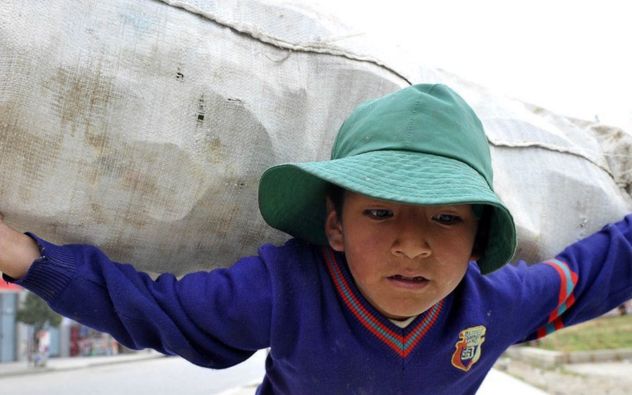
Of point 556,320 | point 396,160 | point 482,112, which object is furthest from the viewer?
point 482,112

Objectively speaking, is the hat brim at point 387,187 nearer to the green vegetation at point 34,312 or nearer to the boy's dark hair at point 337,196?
the boy's dark hair at point 337,196

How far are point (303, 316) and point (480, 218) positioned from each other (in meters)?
0.28

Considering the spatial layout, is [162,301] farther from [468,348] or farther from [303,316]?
[468,348]

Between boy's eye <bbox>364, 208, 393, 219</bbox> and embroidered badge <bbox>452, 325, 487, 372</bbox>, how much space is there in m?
0.26

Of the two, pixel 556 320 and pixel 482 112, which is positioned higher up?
pixel 482 112

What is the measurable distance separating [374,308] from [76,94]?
1.60 feet

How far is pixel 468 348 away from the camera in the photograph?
97 centimetres

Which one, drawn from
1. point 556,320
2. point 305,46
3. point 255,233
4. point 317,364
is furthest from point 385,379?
point 305,46

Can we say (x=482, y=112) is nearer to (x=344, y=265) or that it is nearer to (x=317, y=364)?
(x=344, y=265)

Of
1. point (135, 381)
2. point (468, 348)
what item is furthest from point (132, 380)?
point (468, 348)

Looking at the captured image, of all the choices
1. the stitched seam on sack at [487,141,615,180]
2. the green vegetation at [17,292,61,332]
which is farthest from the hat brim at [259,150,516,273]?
the green vegetation at [17,292,61,332]

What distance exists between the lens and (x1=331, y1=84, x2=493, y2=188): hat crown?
0.81 metres

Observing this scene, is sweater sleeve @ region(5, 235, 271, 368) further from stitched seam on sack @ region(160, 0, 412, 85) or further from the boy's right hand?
stitched seam on sack @ region(160, 0, 412, 85)

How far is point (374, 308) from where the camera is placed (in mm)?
903
